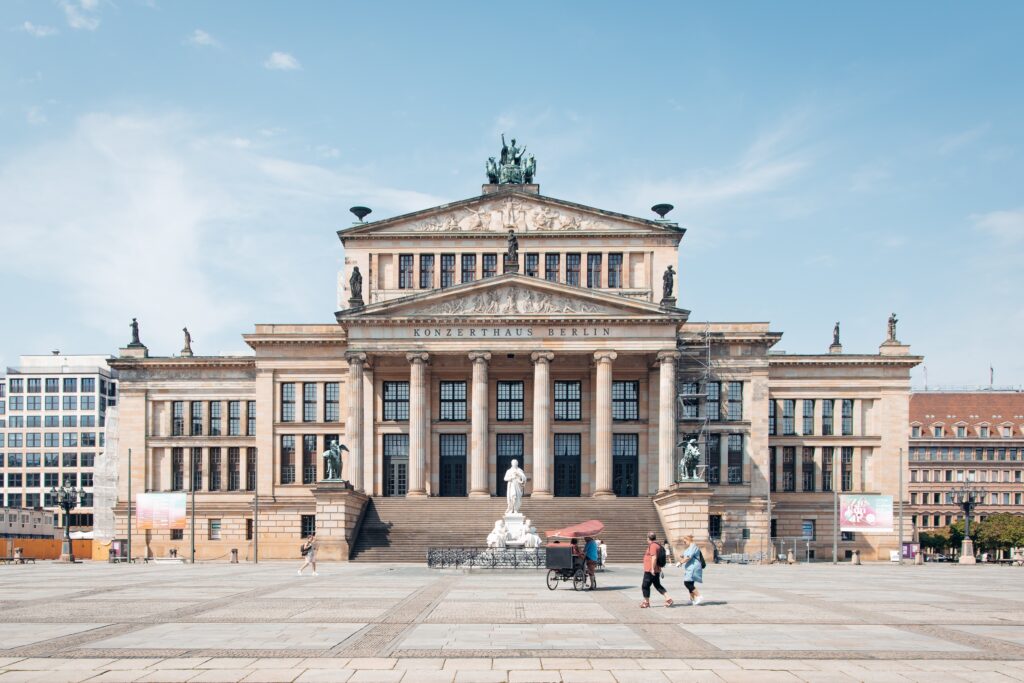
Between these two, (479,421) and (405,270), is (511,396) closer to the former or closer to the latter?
(479,421)

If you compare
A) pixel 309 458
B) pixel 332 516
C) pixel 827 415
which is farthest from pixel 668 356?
Result: pixel 309 458

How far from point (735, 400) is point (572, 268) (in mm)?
15675

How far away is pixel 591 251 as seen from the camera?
76.8 meters

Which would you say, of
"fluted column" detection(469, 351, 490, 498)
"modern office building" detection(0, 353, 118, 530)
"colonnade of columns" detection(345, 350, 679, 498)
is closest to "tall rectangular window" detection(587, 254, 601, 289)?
"colonnade of columns" detection(345, 350, 679, 498)

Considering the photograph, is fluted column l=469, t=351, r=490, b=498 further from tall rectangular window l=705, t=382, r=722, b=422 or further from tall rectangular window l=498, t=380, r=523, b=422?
tall rectangular window l=705, t=382, r=722, b=422

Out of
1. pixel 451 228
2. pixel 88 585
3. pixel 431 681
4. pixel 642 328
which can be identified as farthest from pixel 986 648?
pixel 451 228

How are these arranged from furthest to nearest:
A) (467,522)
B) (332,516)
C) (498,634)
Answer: (467,522) → (332,516) → (498,634)

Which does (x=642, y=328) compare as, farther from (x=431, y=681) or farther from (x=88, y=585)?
(x=431, y=681)

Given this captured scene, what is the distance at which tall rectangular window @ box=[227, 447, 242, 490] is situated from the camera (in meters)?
80.4

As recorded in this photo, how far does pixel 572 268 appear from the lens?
76625mm

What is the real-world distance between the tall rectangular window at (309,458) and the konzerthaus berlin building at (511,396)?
151 millimetres

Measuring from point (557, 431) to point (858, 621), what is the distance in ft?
164

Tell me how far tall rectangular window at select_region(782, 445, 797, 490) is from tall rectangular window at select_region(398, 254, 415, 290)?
1258 inches

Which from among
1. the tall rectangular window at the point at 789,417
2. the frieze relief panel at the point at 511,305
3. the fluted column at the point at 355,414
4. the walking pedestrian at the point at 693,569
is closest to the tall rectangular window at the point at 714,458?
the tall rectangular window at the point at 789,417
